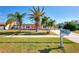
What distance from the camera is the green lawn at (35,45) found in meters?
5.84

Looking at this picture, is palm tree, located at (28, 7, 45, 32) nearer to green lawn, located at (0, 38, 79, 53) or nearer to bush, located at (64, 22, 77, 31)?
green lawn, located at (0, 38, 79, 53)

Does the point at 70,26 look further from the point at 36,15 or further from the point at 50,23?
the point at 36,15

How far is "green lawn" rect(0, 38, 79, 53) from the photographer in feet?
19.2

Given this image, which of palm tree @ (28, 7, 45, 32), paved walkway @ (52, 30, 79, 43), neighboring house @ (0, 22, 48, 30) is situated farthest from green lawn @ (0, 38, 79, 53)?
palm tree @ (28, 7, 45, 32)

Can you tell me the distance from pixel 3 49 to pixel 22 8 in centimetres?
113

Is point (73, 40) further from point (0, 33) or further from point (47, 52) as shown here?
point (0, 33)

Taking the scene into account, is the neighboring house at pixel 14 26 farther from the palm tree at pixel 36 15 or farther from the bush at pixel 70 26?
the bush at pixel 70 26
